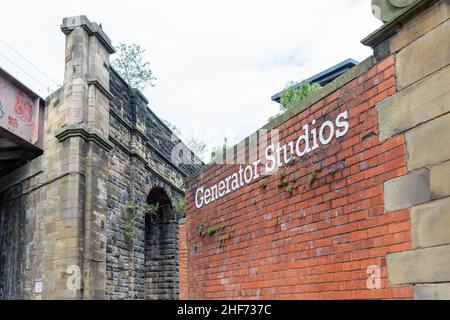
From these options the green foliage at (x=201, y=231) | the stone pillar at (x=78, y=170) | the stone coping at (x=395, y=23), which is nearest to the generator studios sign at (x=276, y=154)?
the green foliage at (x=201, y=231)

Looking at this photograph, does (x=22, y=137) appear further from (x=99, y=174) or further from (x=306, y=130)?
(x=306, y=130)

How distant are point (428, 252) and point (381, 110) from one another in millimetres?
1288

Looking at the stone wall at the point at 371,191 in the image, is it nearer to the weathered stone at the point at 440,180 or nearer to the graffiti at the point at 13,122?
the weathered stone at the point at 440,180

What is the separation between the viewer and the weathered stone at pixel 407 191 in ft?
13.5

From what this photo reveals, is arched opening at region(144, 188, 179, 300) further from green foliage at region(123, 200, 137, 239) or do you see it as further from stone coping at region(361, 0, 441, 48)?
stone coping at region(361, 0, 441, 48)

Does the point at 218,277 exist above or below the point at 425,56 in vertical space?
below

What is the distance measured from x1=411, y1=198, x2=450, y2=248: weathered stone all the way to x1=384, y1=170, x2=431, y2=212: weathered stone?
75 millimetres

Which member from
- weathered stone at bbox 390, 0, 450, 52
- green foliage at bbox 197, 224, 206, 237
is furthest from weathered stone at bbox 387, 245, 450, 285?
green foliage at bbox 197, 224, 206, 237

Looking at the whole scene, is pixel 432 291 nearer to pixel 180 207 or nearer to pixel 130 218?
pixel 130 218

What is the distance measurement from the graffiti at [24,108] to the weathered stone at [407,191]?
35.2 ft

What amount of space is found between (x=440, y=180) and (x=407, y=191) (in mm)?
367

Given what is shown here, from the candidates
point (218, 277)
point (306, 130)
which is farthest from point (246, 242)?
point (306, 130)

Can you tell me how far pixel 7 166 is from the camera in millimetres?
15352

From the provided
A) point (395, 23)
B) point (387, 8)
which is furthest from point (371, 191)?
point (387, 8)
